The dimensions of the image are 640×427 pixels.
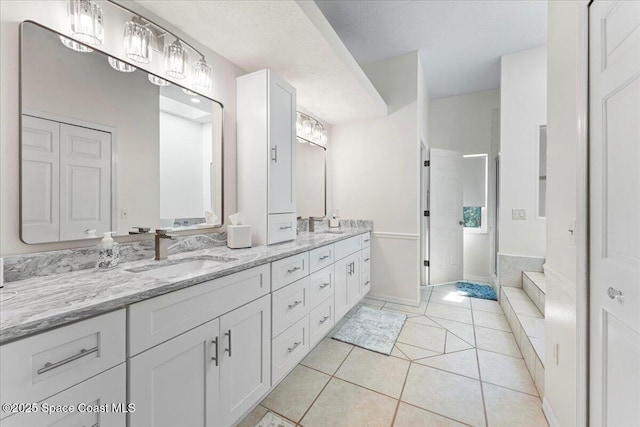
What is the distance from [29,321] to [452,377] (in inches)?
88.1

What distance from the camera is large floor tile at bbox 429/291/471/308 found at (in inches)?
129

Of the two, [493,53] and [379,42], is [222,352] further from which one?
[493,53]

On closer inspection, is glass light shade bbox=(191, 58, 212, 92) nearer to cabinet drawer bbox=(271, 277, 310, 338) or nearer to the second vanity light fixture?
the second vanity light fixture

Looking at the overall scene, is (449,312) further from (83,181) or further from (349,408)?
(83,181)

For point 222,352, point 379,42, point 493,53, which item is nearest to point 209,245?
point 222,352

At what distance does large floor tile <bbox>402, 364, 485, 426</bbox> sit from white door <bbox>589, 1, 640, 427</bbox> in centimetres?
63

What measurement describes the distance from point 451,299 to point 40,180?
3873mm

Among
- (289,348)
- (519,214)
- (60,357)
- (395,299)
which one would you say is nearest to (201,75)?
(60,357)

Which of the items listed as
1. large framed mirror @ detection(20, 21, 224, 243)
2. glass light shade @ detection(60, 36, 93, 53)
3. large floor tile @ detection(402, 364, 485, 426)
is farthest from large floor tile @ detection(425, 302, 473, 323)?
glass light shade @ detection(60, 36, 93, 53)

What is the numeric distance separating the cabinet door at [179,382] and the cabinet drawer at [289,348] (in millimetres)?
420

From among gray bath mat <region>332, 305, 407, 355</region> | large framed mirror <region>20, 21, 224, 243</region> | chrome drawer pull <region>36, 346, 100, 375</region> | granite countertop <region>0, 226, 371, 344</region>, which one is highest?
large framed mirror <region>20, 21, 224, 243</region>

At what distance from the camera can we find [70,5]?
3.93 feet

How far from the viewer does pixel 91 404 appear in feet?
2.64

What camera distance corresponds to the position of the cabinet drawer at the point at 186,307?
926 mm
